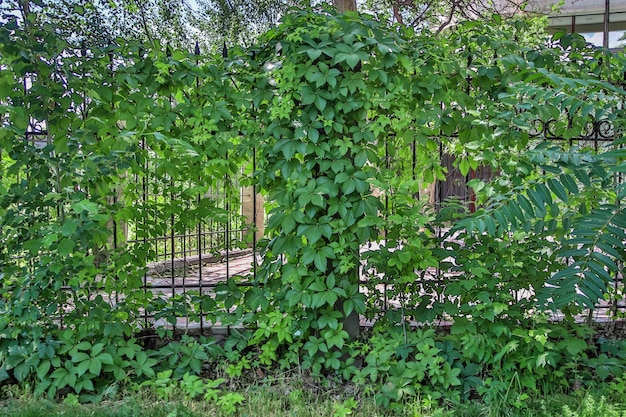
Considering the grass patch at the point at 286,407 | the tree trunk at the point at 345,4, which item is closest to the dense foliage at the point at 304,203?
the grass patch at the point at 286,407

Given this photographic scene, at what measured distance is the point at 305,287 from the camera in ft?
9.14

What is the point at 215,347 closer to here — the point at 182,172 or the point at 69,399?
the point at 69,399

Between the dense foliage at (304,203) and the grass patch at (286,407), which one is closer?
the grass patch at (286,407)

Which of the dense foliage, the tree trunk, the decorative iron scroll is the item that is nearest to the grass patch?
the dense foliage

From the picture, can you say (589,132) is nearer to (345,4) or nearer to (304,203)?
(304,203)

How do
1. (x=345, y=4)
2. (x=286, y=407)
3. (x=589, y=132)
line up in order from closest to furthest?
(x=286, y=407)
(x=589, y=132)
(x=345, y=4)

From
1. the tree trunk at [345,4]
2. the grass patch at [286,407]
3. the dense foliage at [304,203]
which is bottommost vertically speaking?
the grass patch at [286,407]

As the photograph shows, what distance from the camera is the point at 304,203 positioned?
2670 mm

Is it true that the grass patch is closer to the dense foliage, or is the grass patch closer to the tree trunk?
the dense foliage

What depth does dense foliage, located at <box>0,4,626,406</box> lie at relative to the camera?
105 inches

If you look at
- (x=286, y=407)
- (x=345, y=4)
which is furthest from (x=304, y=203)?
(x=345, y=4)

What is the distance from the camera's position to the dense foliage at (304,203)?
2.67m

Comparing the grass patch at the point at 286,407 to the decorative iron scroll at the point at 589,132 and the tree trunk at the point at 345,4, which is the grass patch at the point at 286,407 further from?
the tree trunk at the point at 345,4

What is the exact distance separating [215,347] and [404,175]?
1.67 m
